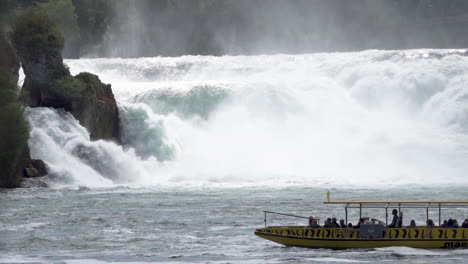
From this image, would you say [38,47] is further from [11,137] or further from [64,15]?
[64,15]

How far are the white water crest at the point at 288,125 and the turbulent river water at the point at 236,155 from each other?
14cm

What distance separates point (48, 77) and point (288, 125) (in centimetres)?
2147

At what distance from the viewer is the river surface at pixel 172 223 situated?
150 feet

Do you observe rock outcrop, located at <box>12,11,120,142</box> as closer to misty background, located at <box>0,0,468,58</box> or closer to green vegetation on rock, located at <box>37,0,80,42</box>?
green vegetation on rock, located at <box>37,0,80,42</box>

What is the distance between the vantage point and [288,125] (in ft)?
302

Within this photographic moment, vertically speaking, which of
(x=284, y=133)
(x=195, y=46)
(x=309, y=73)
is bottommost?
(x=284, y=133)

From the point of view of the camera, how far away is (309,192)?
2751 inches

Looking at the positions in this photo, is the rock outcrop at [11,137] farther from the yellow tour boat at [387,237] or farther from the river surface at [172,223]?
the yellow tour boat at [387,237]

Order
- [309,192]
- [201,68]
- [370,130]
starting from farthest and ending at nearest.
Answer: [201,68] < [370,130] < [309,192]

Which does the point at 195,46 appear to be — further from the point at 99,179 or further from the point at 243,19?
A: the point at 99,179

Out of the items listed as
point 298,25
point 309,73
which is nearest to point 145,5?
point 298,25

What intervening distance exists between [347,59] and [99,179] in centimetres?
3541

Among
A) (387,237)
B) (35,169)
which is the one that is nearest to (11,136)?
(35,169)

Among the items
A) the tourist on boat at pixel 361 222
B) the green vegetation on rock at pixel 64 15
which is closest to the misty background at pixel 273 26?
the green vegetation on rock at pixel 64 15
